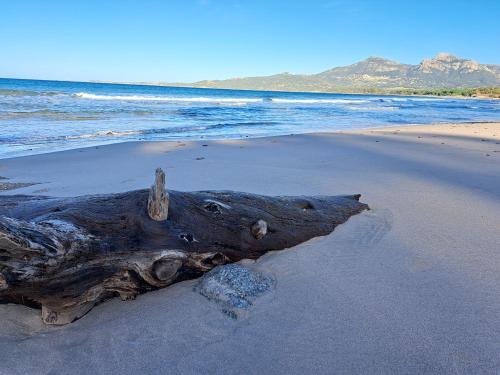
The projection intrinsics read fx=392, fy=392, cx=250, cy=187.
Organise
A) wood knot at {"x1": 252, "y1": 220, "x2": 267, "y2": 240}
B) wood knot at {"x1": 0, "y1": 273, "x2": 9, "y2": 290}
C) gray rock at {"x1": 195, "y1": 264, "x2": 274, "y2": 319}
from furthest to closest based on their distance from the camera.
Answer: wood knot at {"x1": 252, "y1": 220, "x2": 267, "y2": 240} → gray rock at {"x1": 195, "y1": 264, "x2": 274, "y2": 319} → wood knot at {"x1": 0, "y1": 273, "x2": 9, "y2": 290}

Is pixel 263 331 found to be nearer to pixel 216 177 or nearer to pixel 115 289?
pixel 115 289

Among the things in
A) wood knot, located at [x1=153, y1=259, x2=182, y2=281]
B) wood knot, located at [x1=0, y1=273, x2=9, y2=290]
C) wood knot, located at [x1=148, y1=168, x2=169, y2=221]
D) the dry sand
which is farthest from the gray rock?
wood knot, located at [x1=0, y1=273, x2=9, y2=290]

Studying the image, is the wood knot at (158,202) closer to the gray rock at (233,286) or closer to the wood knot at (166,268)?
the wood knot at (166,268)

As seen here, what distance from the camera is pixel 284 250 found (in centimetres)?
313

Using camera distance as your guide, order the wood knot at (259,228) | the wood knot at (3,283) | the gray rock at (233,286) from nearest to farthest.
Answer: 1. the wood knot at (3,283)
2. the gray rock at (233,286)
3. the wood knot at (259,228)

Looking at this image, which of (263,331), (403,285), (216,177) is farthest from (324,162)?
(263,331)

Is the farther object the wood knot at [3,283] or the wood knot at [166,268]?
the wood knot at [166,268]

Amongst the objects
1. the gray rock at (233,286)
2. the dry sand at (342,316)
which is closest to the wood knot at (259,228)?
the dry sand at (342,316)

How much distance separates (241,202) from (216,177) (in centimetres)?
276

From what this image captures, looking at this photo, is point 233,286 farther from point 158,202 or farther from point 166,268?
point 158,202

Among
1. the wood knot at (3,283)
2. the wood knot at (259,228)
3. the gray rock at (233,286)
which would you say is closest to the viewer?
the wood knot at (3,283)

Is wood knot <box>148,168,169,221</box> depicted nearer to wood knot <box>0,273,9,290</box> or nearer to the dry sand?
the dry sand

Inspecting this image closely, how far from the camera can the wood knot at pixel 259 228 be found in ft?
9.66

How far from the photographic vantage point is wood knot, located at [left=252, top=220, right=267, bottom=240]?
2.95 meters
